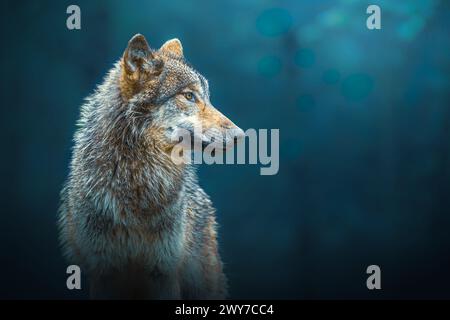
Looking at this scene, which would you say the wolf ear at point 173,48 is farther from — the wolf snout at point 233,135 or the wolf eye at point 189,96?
the wolf snout at point 233,135

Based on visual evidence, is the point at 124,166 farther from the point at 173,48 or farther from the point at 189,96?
the point at 173,48

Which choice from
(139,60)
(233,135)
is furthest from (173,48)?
(233,135)

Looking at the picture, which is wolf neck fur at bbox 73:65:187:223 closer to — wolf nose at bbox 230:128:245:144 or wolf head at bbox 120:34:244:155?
wolf head at bbox 120:34:244:155

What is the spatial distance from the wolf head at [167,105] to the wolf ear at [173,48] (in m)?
0.18

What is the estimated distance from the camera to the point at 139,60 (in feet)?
10.6

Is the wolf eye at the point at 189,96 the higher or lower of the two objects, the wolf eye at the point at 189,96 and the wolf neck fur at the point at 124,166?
the higher

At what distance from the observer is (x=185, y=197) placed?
11.7 feet

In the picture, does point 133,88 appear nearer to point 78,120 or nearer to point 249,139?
point 78,120

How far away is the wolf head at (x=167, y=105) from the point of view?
3.24 meters

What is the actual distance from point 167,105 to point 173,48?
17.8 inches

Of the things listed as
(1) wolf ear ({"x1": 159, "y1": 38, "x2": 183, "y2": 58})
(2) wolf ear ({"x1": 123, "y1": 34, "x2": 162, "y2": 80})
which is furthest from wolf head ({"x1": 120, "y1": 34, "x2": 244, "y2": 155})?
(1) wolf ear ({"x1": 159, "y1": 38, "x2": 183, "y2": 58})

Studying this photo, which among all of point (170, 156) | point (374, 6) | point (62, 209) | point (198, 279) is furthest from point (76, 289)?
point (374, 6)

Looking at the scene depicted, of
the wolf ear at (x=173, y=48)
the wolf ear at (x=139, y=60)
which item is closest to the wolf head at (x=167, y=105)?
the wolf ear at (x=139, y=60)

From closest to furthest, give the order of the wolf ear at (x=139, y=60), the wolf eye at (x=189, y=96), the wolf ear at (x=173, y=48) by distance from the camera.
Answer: the wolf ear at (x=139, y=60)
the wolf eye at (x=189, y=96)
the wolf ear at (x=173, y=48)
